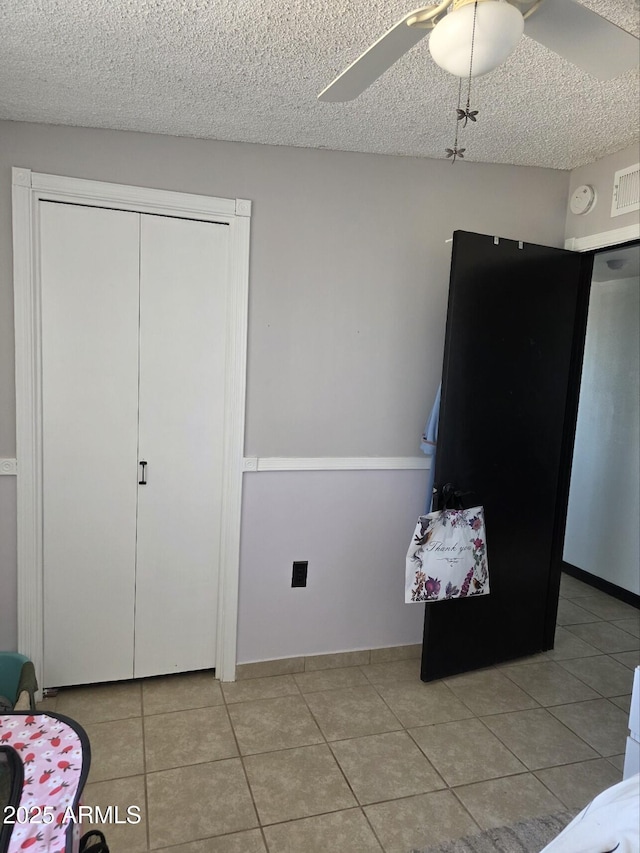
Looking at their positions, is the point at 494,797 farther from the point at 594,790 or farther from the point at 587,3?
the point at 587,3

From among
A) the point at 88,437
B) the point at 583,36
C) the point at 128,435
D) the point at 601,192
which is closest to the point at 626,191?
the point at 601,192

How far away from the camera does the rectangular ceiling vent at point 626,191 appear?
8.14ft

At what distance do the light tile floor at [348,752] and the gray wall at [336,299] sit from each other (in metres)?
0.33

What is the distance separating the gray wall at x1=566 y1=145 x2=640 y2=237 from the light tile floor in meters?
2.13

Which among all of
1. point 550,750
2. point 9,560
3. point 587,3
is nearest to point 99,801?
point 9,560

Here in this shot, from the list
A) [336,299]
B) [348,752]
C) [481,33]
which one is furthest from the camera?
[336,299]

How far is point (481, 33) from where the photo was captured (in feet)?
3.73

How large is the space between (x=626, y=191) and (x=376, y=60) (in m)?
1.72

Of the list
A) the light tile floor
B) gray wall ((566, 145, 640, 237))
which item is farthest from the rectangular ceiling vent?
the light tile floor

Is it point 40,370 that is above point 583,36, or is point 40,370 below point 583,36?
below

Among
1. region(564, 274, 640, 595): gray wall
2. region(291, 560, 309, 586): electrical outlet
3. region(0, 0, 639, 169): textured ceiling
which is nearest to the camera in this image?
region(0, 0, 639, 169): textured ceiling

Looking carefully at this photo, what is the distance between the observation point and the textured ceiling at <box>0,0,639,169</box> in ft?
5.16

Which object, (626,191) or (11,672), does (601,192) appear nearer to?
(626,191)

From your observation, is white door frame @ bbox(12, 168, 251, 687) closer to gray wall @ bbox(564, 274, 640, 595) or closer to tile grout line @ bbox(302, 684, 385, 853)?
tile grout line @ bbox(302, 684, 385, 853)
